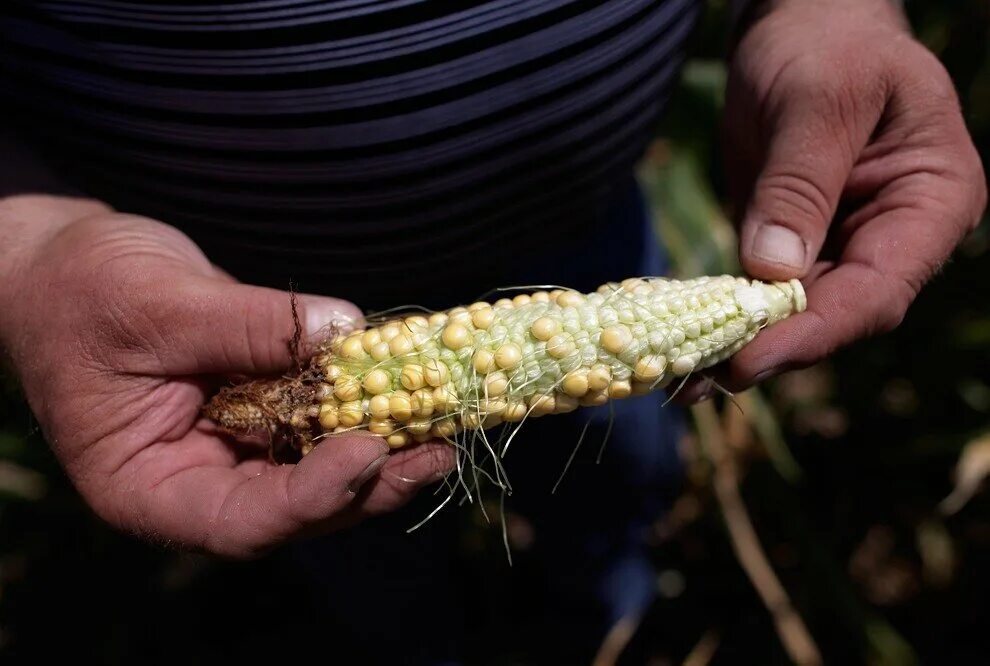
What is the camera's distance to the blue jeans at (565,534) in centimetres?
171

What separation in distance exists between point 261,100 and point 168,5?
0.53 ft

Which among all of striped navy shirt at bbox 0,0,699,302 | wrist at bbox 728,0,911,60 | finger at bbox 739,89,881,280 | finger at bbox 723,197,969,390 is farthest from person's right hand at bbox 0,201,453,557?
wrist at bbox 728,0,911,60

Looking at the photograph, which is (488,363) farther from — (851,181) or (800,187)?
(851,181)

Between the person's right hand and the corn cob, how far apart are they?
0.19 feet

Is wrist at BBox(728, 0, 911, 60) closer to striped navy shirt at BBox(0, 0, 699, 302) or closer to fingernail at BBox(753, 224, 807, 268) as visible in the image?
striped navy shirt at BBox(0, 0, 699, 302)

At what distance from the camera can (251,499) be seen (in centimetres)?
108

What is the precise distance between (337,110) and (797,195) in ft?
2.58

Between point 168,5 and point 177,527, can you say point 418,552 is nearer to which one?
point 177,527

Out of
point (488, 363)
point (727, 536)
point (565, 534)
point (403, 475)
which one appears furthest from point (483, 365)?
point (727, 536)

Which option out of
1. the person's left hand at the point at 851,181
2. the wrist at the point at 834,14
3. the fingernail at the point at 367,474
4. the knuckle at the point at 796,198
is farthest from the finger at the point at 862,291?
the fingernail at the point at 367,474

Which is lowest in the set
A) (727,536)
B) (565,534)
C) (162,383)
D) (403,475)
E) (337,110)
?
(727,536)

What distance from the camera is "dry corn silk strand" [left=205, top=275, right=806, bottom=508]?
3.72ft

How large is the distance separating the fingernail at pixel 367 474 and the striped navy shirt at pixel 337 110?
382 mm

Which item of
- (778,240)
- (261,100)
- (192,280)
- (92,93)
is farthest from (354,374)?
(778,240)
